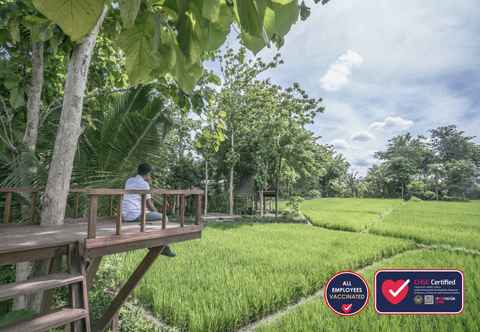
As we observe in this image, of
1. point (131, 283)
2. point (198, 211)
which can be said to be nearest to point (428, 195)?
point (198, 211)

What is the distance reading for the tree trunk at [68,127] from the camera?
209 cm

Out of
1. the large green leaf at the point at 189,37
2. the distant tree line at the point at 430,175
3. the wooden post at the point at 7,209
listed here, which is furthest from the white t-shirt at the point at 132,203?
the distant tree line at the point at 430,175

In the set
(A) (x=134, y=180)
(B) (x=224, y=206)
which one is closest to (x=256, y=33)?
(A) (x=134, y=180)

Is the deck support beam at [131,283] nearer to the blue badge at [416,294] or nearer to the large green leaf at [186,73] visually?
the large green leaf at [186,73]

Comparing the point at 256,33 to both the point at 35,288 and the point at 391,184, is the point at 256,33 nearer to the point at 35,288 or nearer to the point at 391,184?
the point at 35,288

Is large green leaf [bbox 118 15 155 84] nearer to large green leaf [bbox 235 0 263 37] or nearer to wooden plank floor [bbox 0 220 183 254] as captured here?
large green leaf [bbox 235 0 263 37]

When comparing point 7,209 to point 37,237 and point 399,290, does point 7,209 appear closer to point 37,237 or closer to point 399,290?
point 37,237

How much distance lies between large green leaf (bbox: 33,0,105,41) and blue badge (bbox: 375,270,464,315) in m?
4.42

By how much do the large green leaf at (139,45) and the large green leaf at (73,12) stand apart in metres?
0.22

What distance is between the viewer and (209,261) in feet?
18.8

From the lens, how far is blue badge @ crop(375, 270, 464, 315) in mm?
3822

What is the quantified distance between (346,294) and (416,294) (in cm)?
92

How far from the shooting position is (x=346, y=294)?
13.4 ft

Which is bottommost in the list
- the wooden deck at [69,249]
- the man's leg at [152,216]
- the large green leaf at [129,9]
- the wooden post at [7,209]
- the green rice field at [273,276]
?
the green rice field at [273,276]
